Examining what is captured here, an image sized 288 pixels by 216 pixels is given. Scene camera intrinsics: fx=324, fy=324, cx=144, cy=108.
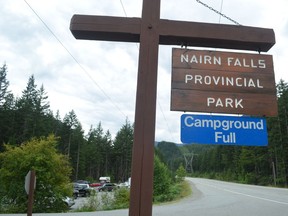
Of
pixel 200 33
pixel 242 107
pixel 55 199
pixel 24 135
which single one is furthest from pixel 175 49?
pixel 24 135

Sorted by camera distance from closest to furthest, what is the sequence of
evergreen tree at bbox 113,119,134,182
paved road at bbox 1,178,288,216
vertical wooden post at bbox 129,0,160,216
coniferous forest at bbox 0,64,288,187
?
vertical wooden post at bbox 129,0,160,216, paved road at bbox 1,178,288,216, coniferous forest at bbox 0,64,288,187, evergreen tree at bbox 113,119,134,182

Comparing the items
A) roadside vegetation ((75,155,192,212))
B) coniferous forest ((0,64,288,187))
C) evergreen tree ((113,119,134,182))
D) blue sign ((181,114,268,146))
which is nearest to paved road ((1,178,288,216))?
roadside vegetation ((75,155,192,212))

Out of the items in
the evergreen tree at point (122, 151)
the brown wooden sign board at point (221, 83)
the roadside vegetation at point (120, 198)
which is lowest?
the roadside vegetation at point (120, 198)

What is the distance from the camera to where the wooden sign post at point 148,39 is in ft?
11.7

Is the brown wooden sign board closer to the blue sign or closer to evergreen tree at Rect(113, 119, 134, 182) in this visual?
the blue sign

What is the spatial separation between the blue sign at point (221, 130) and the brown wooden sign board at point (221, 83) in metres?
0.10

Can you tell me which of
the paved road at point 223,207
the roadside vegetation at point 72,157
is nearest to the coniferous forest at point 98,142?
the roadside vegetation at point 72,157

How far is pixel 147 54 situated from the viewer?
386 cm

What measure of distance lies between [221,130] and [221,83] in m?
0.57

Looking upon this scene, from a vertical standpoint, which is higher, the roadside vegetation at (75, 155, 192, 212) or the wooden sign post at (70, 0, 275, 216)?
the wooden sign post at (70, 0, 275, 216)

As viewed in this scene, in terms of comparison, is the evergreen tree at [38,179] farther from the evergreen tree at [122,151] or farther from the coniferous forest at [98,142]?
the evergreen tree at [122,151]

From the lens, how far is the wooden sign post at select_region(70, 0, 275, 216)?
141 inches

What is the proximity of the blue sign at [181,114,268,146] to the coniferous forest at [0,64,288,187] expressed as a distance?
37.9m

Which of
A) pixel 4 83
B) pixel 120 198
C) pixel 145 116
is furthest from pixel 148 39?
pixel 4 83
